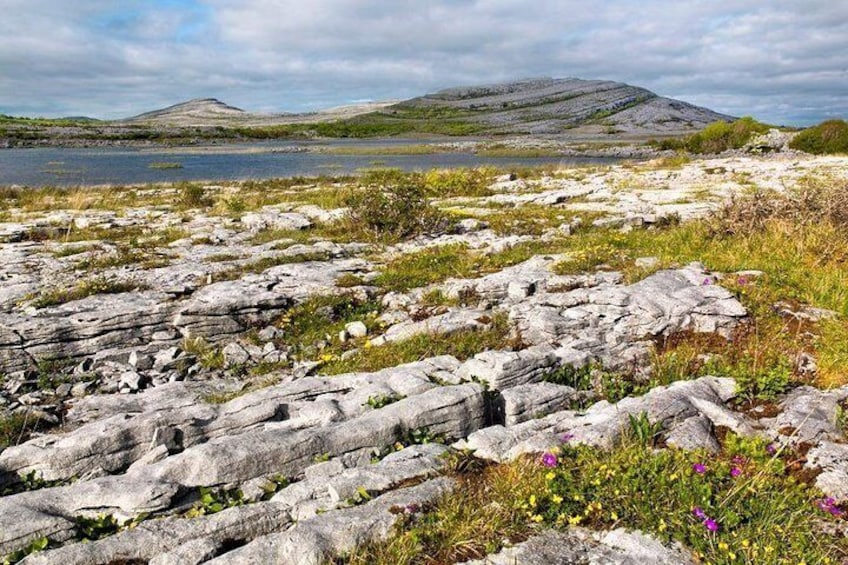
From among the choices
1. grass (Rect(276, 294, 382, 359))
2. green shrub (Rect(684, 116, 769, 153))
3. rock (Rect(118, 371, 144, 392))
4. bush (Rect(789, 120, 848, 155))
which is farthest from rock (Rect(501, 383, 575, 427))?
green shrub (Rect(684, 116, 769, 153))

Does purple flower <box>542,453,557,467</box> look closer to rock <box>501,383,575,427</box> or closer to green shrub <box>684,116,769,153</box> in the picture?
rock <box>501,383,575,427</box>

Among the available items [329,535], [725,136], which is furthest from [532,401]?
[725,136]

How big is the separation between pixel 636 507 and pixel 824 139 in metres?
68.7

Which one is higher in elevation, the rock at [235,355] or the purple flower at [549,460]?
the purple flower at [549,460]

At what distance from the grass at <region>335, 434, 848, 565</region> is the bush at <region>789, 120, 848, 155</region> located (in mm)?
63156

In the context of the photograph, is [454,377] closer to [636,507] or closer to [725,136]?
[636,507]

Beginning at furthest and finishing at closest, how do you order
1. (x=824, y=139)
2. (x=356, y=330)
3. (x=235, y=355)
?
(x=824, y=139) → (x=356, y=330) → (x=235, y=355)

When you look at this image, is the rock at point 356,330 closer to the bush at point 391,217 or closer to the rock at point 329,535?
the rock at point 329,535

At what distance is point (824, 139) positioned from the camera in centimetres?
5903

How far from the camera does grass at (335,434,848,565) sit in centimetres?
516

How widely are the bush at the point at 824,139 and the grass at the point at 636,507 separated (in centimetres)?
6316

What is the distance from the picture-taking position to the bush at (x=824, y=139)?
185 ft

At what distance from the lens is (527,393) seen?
321 inches

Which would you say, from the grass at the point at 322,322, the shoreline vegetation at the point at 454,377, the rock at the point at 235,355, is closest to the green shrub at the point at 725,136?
the shoreline vegetation at the point at 454,377
